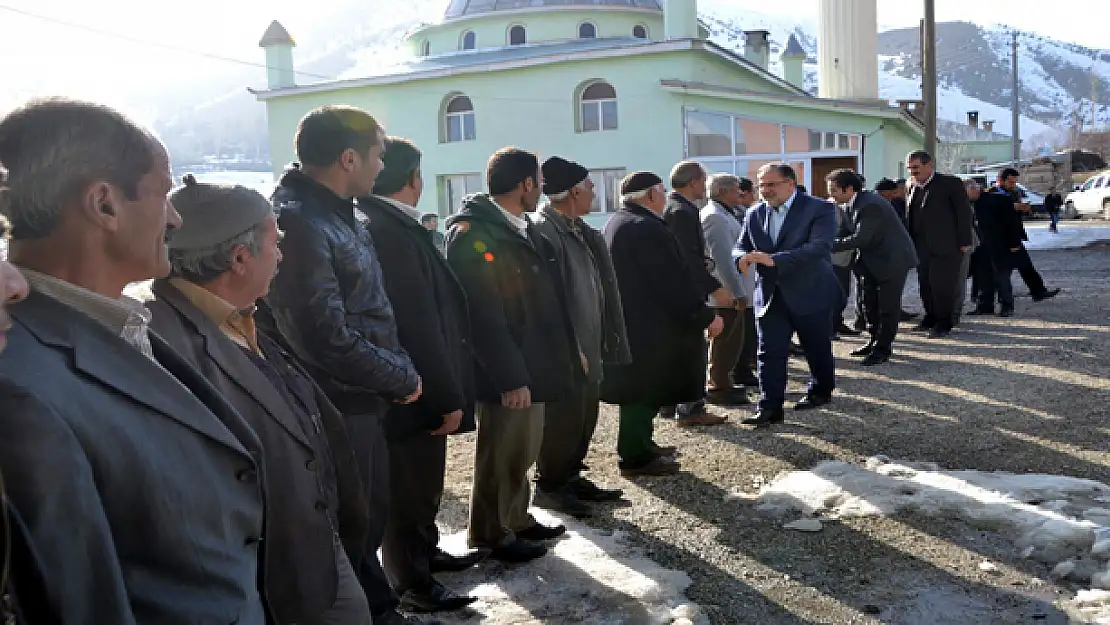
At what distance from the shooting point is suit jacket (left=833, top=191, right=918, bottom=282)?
9.74 meters

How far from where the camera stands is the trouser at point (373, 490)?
131 inches

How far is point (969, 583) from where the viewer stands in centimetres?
425

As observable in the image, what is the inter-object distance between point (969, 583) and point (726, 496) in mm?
1631

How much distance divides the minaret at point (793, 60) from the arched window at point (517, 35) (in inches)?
554

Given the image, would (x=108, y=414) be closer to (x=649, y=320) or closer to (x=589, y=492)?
(x=589, y=492)

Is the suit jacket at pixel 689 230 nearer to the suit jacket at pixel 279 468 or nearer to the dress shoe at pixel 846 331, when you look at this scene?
the suit jacket at pixel 279 468

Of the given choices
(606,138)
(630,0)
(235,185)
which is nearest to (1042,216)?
(630,0)

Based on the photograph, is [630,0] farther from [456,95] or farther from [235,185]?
[235,185]

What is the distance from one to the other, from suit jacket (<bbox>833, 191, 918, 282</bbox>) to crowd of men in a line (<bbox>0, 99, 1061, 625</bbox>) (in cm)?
233

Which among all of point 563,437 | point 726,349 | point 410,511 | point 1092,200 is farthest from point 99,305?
point 1092,200

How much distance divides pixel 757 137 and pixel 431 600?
25.2 m

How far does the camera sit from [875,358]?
9820 mm

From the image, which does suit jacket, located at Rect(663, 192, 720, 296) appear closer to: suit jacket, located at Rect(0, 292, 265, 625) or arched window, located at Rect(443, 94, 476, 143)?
suit jacket, located at Rect(0, 292, 265, 625)

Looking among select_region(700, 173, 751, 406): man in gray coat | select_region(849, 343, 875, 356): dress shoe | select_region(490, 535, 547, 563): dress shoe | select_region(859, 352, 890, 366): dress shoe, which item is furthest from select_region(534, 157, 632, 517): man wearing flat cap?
select_region(849, 343, 875, 356): dress shoe
